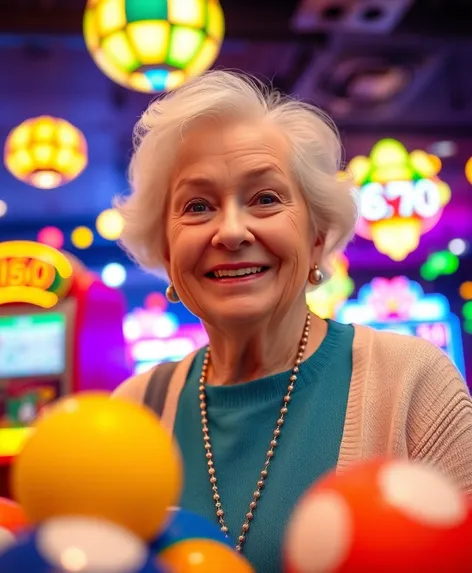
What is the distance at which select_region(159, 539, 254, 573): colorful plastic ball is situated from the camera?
0.64 meters

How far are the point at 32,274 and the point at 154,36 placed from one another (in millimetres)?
1705

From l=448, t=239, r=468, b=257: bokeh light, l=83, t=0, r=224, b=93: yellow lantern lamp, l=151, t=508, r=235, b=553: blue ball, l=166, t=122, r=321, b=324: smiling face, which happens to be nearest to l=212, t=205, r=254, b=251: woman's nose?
l=166, t=122, r=321, b=324: smiling face

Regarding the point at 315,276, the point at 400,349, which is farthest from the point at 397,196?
the point at 400,349

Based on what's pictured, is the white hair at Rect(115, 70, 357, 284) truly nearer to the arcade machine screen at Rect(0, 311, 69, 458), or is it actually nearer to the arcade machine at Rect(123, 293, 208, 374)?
the arcade machine screen at Rect(0, 311, 69, 458)

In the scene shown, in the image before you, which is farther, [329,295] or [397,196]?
[329,295]

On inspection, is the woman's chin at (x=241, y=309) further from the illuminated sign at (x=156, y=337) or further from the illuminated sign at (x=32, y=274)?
the illuminated sign at (x=156, y=337)

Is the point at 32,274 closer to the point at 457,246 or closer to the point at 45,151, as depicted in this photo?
the point at 45,151

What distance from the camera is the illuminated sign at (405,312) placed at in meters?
9.56

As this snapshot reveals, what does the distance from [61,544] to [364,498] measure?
234 mm

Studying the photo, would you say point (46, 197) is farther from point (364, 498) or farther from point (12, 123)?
point (364, 498)

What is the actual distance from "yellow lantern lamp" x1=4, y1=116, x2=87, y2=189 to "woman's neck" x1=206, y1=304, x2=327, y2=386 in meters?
4.17

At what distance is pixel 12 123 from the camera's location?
6.93 m

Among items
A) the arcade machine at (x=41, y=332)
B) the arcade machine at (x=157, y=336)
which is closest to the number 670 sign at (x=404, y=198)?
the arcade machine at (x=41, y=332)

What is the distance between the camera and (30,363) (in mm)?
3959
